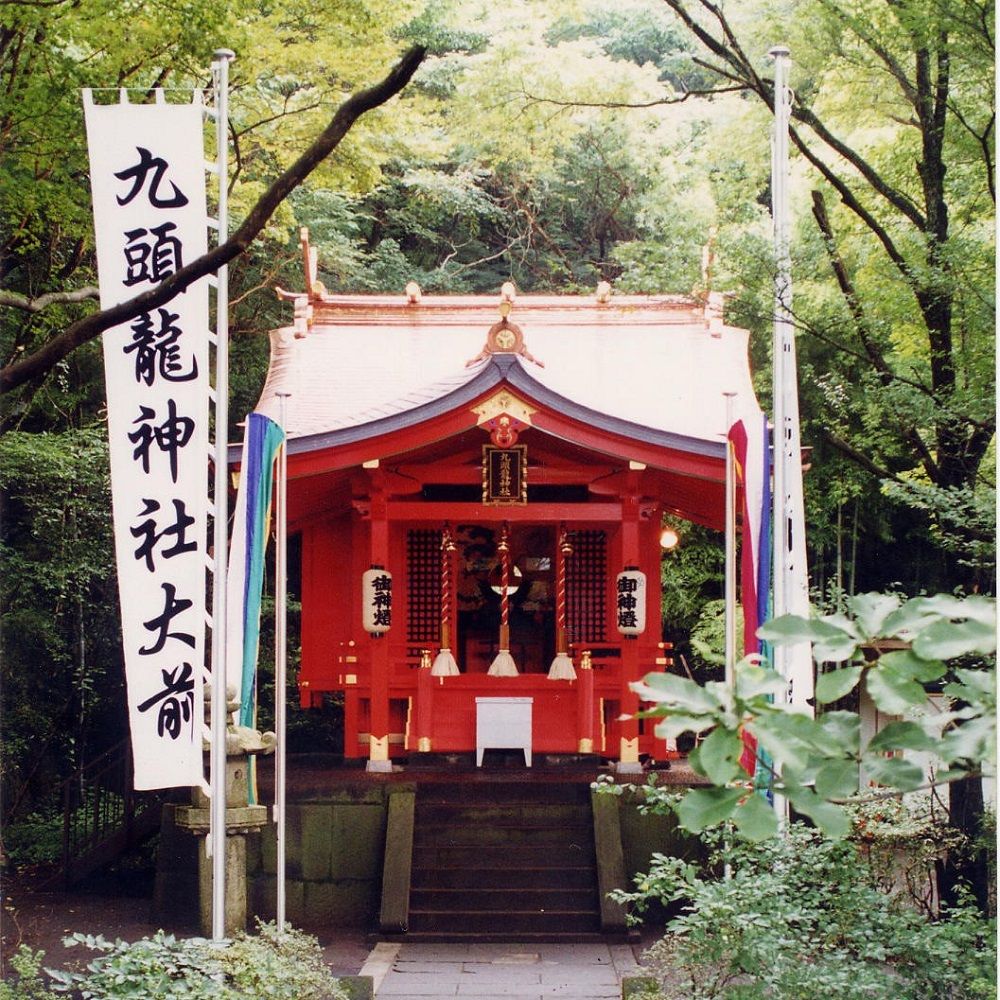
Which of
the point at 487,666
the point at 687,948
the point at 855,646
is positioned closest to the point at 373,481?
the point at 487,666

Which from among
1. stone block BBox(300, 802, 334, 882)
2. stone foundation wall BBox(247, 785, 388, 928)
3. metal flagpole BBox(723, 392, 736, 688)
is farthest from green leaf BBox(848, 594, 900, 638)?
stone block BBox(300, 802, 334, 882)

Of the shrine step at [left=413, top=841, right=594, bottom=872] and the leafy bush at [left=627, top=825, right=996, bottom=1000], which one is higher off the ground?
the leafy bush at [left=627, top=825, right=996, bottom=1000]

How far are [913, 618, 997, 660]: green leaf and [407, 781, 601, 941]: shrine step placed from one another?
7.58 meters

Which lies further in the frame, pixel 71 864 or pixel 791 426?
pixel 71 864

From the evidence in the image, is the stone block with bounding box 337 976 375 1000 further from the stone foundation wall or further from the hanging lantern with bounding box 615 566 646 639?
the hanging lantern with bounding box 615 566 646 639

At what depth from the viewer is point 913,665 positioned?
213 cm

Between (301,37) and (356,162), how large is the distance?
142 cm

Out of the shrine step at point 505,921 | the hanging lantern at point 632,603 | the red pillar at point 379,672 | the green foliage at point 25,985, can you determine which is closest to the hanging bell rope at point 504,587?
the red pillar at point 379,672

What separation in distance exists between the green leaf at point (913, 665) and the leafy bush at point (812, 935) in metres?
3.38

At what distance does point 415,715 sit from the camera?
1212 cm

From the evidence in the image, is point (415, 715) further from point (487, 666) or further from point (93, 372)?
point (93, 372)

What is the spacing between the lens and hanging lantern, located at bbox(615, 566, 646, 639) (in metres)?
11.7

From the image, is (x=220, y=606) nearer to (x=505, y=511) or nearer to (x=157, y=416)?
(x=157, y=416)

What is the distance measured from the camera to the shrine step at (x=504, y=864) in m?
9.33
